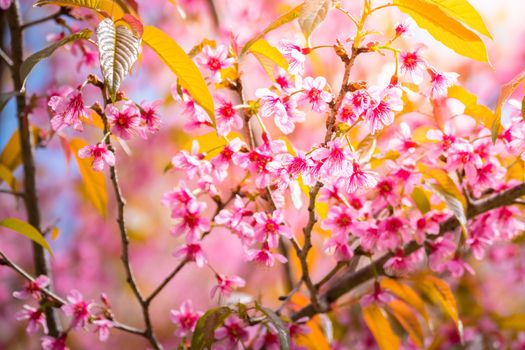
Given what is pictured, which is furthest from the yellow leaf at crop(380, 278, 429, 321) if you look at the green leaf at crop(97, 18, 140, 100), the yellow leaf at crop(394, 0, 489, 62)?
the green leaf at crop(97, 18, 140, 100)

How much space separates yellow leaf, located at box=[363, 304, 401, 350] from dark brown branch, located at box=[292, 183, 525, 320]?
0.23ft

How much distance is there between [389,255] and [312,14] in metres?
0.65

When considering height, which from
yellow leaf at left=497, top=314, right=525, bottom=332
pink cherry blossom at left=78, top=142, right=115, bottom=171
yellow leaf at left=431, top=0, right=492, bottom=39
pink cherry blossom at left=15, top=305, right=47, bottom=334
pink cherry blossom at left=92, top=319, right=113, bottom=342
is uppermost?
yellow leaf at left=431, top=0, right=492, bottom=39

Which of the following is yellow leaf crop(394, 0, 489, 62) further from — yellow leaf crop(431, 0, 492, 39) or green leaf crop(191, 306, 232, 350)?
green leaf crop(191, 306, 232, 350)

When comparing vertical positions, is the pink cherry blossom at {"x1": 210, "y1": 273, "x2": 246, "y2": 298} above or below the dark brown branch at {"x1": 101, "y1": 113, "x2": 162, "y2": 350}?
below

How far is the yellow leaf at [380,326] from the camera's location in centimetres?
136

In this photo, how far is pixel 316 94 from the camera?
0.98 metres

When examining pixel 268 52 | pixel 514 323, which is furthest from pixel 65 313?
pixel 514 323

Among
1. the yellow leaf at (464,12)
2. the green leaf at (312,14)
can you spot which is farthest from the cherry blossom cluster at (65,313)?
the yellow leaf at (464,12)

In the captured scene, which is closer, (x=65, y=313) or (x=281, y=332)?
(x=281, y=332)

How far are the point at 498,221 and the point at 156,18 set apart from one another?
3048 mm

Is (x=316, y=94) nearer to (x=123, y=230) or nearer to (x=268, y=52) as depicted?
(x=268, y=52)

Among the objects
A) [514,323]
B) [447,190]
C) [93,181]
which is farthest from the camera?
[514,323]

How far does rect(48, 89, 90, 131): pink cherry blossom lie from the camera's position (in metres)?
0.97
